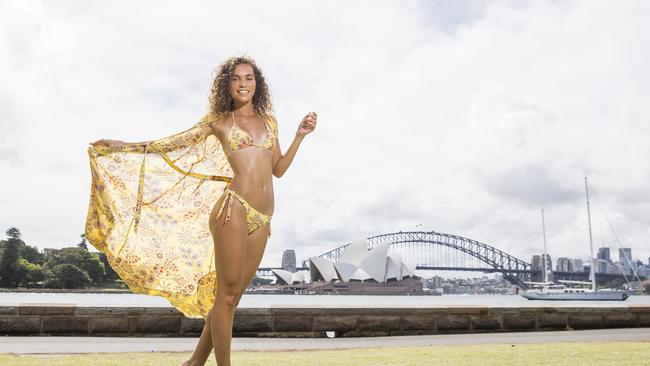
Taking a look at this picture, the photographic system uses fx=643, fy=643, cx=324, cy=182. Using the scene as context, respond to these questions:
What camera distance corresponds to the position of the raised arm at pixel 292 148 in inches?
174

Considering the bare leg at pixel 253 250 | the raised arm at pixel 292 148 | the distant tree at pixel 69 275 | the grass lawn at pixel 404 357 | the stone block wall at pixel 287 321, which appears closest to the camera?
the bare leg at pixel 253 250

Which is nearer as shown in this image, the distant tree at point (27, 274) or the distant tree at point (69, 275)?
the distant tree at point (69, 275)

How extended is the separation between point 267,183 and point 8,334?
598 cm

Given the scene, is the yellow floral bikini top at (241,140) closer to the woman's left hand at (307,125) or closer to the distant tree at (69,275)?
the woman's left hand at (307,125)

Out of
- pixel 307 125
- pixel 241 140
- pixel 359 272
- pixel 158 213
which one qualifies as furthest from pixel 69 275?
pixel 241 140

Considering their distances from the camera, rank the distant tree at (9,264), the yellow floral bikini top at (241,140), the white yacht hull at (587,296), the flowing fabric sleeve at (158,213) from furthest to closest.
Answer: the distant tree at (9,264), the white yacht hull at (587,296), the flowing fabric sleeve at (158,213), the yellow floral bikini top at (241,140)

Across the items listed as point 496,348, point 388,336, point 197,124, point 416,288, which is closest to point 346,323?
point 388,336

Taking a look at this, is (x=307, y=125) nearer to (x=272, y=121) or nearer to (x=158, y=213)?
(x=272, y=121)

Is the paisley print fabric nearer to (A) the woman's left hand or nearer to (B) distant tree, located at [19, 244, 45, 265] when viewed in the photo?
(A) the woman's left hand

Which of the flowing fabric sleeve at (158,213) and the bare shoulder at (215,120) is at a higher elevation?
the bare shoulder at (215,120)

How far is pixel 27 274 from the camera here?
104 meters

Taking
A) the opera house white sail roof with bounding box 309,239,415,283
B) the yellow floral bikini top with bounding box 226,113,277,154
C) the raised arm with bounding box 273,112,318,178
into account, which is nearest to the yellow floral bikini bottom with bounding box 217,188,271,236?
the yellow floral bikini top with bounding box 226,113,277,154

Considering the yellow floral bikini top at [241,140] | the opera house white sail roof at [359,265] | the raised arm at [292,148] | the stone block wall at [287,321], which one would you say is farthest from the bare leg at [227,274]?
the opera house white sail roof at [359,265]

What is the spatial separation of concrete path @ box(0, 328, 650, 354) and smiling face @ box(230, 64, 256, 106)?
3251 mm
